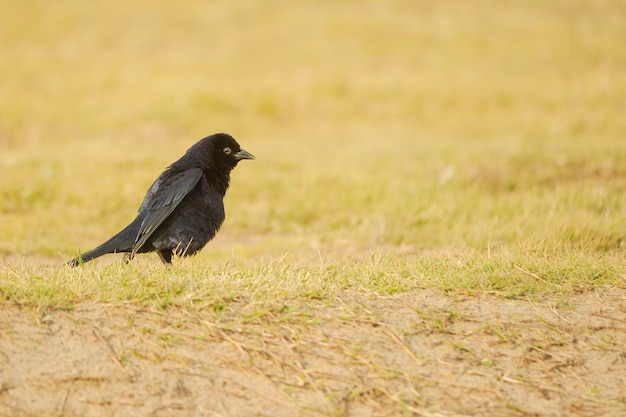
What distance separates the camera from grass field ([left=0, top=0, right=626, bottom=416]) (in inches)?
156

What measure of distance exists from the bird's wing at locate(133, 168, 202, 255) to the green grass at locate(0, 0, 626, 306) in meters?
0.27

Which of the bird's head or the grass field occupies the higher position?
the bird's head

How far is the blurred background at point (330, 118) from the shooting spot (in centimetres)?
847

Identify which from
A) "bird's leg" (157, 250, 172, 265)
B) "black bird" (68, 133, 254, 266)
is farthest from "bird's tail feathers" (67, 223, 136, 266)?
"bird's leg" (157, 250, 172, 265)

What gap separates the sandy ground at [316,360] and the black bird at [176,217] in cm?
111

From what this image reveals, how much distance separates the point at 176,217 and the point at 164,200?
6.4 inches

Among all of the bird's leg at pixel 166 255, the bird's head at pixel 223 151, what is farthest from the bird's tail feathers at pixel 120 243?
the bird's head at pixel 223 151

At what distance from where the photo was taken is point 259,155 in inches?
473

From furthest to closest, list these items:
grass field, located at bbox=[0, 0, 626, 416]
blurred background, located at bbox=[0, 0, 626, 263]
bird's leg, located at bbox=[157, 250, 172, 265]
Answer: blurred background, located at bbox=[0, 0, 626, 263]
bird's leg, located at bbox=[157, 250, 172, 265]
grass field, located at bbox=[0, 0, 626, 416]

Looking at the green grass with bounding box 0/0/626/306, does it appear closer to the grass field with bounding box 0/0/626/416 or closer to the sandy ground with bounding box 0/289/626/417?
the grass field with bounding box 0/0/626/416

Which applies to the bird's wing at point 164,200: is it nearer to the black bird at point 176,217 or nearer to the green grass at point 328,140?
the black bird at point 176,217

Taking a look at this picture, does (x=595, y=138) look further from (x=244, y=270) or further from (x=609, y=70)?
(x=244, y=270)

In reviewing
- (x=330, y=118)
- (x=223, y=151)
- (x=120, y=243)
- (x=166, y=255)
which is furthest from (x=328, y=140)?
(x=120, y=243)

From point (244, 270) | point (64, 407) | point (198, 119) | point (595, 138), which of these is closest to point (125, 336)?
point (64, 407)
